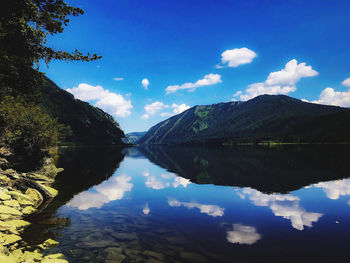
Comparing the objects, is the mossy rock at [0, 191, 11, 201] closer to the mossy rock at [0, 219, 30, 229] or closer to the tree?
the mossy rock at [0, 219, 30, 229]

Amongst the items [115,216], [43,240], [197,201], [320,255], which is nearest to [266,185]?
[197,201]

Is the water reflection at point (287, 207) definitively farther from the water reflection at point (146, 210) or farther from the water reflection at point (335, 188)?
the water reflection at point (146, 210)

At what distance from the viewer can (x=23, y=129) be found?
129ft

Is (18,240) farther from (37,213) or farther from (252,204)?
(252,204)

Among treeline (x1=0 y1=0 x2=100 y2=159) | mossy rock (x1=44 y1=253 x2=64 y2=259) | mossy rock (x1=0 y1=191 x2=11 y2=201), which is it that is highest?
treeline (x1=0 y1=0 x2=100 y2=159)

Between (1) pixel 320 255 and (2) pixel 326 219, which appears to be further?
(2) pixel 326 219

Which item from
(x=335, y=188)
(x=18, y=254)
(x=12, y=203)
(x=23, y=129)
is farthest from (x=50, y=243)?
(x=335, y=188)

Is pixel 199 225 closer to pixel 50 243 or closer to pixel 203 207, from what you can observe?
pixel 203 207

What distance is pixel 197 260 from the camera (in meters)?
12.3

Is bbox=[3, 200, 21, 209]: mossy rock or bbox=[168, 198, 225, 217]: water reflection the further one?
bbox=[168, 198, 225, 217]: water reflection

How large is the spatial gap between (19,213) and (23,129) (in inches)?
1059

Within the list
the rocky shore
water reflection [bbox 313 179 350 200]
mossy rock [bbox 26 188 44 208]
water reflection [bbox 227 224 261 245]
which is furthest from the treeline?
water reflection [bbox 313 179 350 200]

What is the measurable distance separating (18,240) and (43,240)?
145cm

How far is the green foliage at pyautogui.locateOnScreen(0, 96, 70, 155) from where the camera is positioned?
32.5 metres
